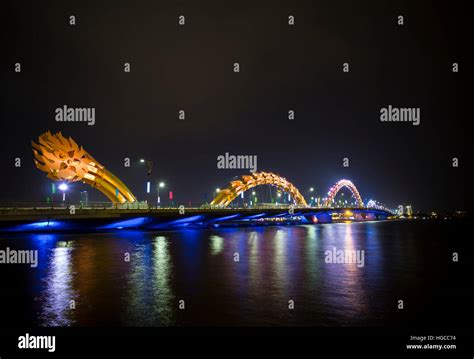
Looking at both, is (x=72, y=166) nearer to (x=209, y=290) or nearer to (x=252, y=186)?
(x=209, y=290)

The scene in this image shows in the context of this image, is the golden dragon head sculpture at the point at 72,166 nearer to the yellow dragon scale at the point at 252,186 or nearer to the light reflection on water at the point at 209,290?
the light reflection on water at the point at 209,290

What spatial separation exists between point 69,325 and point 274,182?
406ft

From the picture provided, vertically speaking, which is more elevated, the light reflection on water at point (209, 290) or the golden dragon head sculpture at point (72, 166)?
the golden dragon head sculpture at point (72, 166)

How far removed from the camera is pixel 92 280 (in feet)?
63.2

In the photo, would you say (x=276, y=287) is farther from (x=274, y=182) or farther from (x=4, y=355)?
(x=274, y=182)

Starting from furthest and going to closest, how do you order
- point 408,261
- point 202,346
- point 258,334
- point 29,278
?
point 408,261 → point 29,278 → point 258,334 → point 202,346

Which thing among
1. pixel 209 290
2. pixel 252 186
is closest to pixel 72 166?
pixel 209 290

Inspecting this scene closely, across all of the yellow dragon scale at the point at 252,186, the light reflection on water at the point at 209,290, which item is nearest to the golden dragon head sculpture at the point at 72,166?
the light reflection on water at the point at 209,290

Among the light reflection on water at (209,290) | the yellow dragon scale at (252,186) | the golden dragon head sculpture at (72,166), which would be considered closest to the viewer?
the light reflection on water at (209,290)

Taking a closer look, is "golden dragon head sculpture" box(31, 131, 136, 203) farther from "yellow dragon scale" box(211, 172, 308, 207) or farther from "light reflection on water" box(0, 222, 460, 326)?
"yellow dragon scale" box(211, 172, 308, 207)

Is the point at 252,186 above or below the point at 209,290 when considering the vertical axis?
above

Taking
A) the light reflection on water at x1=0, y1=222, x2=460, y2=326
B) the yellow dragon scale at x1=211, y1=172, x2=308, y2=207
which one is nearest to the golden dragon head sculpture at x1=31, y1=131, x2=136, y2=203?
the light reflection on water at x1=0, y1=222, x2=460, y2=326

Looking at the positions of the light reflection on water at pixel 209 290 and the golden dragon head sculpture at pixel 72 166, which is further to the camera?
the golden dragon head sculpture at pixel 72 166

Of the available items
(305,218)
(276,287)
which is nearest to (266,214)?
(305,218)
